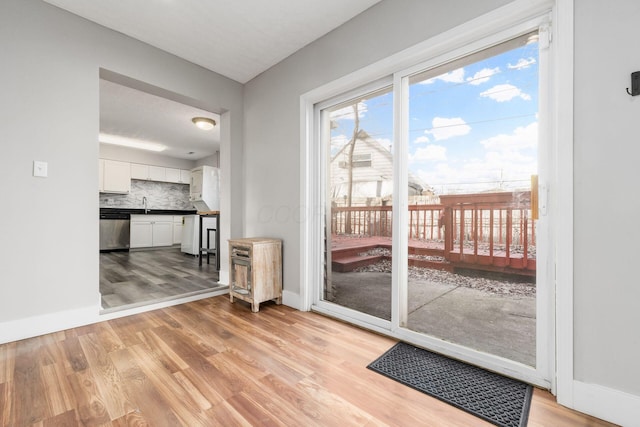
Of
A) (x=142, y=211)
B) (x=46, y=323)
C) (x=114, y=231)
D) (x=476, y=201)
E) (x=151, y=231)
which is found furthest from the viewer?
(x=142, y=211)

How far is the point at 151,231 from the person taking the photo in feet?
21.9

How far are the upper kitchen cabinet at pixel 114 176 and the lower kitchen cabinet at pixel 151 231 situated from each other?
0.78m

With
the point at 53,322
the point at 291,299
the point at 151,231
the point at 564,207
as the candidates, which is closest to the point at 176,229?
the point at 151,231

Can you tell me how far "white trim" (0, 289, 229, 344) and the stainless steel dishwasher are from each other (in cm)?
486

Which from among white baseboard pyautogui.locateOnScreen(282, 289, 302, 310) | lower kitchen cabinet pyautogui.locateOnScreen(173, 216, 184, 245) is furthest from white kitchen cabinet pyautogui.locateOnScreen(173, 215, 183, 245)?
white baseboard pyautogui.locateOnScreen(282, 289, 302, 310)

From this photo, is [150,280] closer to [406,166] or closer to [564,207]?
[406,166]

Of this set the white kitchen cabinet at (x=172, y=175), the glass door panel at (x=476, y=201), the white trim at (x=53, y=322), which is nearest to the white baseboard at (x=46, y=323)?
the white trim at (x=53, y=322)

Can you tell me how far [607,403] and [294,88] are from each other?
2.97 meters

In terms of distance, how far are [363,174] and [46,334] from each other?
2.73 meters

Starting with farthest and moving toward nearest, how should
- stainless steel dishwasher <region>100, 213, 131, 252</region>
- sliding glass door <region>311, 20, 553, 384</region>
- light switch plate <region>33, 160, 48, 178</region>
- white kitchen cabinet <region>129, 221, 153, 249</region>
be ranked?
white kitchen cabinet <region>129, 221, 153, 249</region> < stainless steel dishwasher <region>100, 213, 131, 252</region> < light switch plate <region>33, 160, 48, 178</region> < sliding glass door <region>311, 20, 553, 384</region>

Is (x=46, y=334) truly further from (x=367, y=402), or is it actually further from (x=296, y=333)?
(x=367, y=402)

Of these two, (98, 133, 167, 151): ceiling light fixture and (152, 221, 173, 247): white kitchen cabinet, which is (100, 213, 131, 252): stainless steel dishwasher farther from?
(98, 133, 167, 151): ceiling light fixture

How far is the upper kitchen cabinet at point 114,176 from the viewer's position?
611 cm

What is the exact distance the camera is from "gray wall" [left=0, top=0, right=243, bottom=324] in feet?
6.22
